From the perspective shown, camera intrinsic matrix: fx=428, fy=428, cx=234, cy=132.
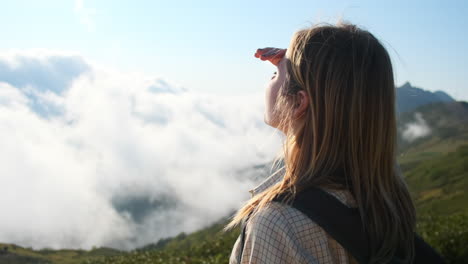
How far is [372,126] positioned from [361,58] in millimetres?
428

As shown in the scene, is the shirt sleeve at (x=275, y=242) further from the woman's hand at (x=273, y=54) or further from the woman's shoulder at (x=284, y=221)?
the woman's hand at (x=273, y=54)

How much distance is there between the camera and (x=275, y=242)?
7.44ft

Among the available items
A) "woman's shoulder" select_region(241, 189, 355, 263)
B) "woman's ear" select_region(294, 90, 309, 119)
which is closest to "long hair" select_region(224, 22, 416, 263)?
"woman's ear" select_region(294, 90, 309, 119)

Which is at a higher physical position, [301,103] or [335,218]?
[301,103]

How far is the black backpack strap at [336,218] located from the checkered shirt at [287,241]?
0.16 feet

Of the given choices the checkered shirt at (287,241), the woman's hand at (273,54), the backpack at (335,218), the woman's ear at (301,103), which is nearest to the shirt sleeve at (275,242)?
the checkered shirt at (287,241)

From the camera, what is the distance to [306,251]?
2.34 metres

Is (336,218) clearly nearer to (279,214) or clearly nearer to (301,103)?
(279,214)

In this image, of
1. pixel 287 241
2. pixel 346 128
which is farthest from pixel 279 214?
pixel 346 128

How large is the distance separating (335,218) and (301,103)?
76cm

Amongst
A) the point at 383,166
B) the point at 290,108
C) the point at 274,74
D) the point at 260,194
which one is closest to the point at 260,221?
the point at 260,194

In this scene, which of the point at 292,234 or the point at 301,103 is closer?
the point at 292,234

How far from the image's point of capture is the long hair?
8.33 ft

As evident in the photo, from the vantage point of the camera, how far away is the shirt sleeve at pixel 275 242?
7.43 feet
